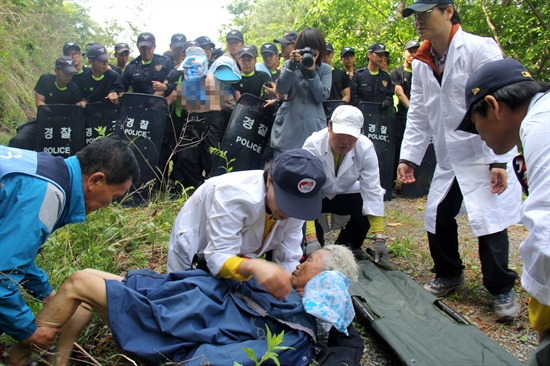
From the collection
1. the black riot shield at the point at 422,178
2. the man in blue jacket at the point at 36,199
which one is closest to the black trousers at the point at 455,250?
the man in blue jacket at the point at 36,199

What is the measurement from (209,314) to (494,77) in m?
1.63

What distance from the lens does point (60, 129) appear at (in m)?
5.62

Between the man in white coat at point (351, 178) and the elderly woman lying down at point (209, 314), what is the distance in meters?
1.20

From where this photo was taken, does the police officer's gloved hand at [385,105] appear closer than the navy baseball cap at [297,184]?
No

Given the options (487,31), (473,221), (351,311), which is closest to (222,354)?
(351,311)

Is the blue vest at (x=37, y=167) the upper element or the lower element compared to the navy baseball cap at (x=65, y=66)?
lower

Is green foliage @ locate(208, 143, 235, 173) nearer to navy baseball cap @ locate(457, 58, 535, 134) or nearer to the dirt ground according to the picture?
the dirt ground

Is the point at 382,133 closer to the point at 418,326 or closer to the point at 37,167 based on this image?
the point at 418,326

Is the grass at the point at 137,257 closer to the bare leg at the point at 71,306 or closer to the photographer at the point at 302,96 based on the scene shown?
the bare leg at the point at 71,306

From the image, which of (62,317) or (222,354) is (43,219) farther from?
(222,354)

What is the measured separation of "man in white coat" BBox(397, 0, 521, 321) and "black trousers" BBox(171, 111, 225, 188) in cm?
259

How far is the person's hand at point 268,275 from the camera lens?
2.18 metres

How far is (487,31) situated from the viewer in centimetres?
904

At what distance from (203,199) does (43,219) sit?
3.24 feet
